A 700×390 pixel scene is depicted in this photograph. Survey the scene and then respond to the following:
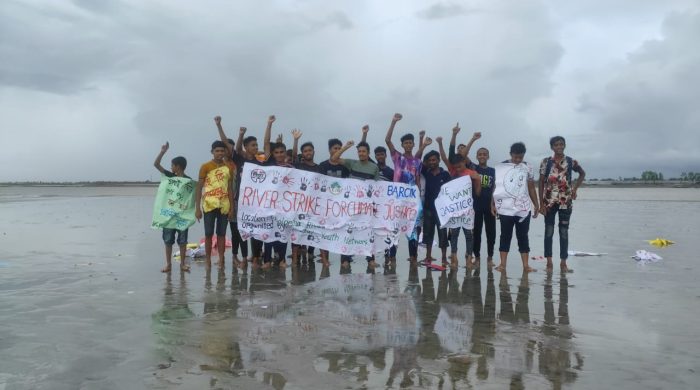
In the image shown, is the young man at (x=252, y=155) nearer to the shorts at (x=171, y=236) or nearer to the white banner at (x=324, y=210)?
the white banner at (x=324, y=210)

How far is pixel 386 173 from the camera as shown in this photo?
31.5 feet

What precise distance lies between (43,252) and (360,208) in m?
6.52

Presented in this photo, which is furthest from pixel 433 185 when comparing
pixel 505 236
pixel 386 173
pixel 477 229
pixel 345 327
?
pixel 345 327

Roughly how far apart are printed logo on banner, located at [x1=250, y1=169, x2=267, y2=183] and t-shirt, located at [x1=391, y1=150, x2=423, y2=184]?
7.49ft

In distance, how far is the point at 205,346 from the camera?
4574 mm

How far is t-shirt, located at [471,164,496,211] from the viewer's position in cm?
934

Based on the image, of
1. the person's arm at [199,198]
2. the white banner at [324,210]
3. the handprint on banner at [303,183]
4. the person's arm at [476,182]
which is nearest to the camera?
the person's arm at [199,198]

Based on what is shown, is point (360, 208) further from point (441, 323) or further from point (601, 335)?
point (601, 335)

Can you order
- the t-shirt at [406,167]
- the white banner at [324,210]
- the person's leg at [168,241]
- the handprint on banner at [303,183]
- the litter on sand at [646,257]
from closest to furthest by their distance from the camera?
the person's leg at [168,241] < the white banner at [324,210] < the handprint on banner at [303,183] < the t-shirt at [406,167] < the litter on sand at [646,257]

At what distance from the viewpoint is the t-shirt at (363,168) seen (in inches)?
368

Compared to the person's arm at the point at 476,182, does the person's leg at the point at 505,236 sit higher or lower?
lower

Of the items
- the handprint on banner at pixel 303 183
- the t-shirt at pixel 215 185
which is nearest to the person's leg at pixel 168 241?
the t-shirt at pixel 215 185

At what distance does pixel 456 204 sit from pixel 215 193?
407 cm

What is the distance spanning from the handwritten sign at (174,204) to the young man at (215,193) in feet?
0.78
